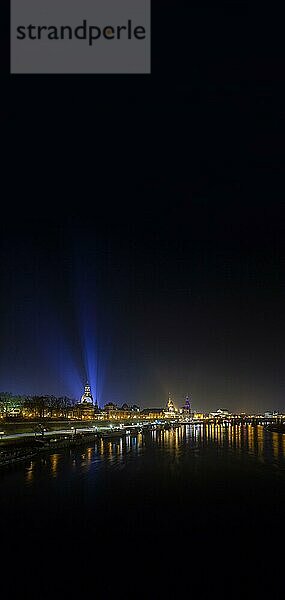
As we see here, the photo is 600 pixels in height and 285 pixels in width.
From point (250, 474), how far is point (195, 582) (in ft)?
104

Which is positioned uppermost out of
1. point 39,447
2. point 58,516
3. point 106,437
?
point 58,516

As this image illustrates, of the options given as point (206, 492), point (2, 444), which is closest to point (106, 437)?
point (2, 444)

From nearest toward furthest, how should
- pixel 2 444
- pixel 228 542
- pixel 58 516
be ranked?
1. pixel 228 542
2. pixel 58 516
3. pixel 2 444

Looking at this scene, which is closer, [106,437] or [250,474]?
[250,474]

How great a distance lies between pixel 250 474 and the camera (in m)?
48.5

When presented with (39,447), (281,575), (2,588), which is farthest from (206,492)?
(39,447)

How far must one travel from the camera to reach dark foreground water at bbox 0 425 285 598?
18375 mm

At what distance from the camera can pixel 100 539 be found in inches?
942

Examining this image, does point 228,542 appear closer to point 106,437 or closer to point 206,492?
point 206,492

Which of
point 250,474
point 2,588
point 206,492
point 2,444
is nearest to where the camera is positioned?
point 2,588

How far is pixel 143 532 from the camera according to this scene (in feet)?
83.6

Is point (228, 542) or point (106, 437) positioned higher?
point (228, 542)

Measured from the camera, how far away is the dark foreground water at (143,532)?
1838 cm

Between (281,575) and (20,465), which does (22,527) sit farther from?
(20,465)
